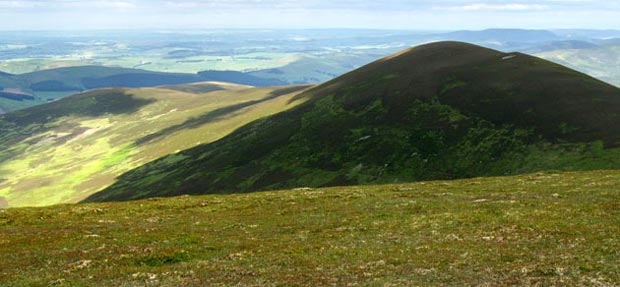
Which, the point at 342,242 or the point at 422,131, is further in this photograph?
the point at 422,131

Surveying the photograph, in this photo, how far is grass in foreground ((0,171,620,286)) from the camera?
76.7ft

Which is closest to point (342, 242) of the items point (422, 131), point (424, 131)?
point (424, 131)

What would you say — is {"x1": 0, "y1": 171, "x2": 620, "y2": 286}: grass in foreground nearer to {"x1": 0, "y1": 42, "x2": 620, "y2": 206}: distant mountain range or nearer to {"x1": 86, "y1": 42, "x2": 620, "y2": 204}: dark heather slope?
{"x1": 0, "y1": 42, "x2": 620, "y2": 206}: distant mountain range

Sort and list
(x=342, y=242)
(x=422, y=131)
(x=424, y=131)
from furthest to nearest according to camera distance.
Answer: (x=422, y=131)
(x=424, y=131)
(x=342, y=242)

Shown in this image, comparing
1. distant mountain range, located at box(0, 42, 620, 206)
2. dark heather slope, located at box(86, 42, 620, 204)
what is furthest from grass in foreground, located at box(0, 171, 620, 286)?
dark heather slope, located at box(86, 42, 620, 204)

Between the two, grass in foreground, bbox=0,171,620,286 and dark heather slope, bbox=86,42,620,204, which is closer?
Answer: grass in foreground, bbox=0,171,620,286

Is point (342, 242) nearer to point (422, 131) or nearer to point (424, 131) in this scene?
point (424, 131)

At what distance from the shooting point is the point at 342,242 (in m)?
31.6

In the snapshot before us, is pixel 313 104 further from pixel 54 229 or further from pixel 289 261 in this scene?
pixel 289 261

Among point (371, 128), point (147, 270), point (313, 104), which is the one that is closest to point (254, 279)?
point (147, 270)

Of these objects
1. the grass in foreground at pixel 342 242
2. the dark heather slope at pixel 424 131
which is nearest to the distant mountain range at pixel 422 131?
the dark heather slope at pixel 424 131

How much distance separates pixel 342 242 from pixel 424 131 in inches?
3184

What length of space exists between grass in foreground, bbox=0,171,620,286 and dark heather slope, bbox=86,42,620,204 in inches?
1436

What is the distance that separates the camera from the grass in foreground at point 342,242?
2338cm
